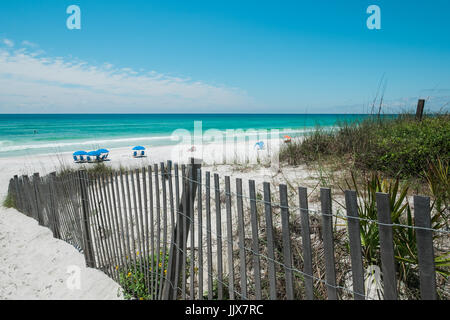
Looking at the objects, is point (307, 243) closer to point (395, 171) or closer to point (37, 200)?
point (395, 171)

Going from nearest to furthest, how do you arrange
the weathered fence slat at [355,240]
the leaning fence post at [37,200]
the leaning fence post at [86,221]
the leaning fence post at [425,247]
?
the leaning fence post at [425,247], the weathered fence slat at [355,240], the leaning fence post at [86,221], the leaning fence post at [37,200]

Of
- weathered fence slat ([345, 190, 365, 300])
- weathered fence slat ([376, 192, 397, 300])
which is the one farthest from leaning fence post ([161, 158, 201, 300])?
weathered fence slat ([376, 192, 397, 300])

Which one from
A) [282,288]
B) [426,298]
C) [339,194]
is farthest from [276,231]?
[426,298]

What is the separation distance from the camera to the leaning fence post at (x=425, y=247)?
132 cm

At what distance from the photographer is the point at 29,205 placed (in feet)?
23.5

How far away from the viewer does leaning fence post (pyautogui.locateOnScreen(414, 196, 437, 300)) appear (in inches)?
51.9

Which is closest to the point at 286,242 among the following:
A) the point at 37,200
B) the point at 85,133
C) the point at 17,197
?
the point at 37,200

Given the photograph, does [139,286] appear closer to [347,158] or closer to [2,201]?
[347,158]

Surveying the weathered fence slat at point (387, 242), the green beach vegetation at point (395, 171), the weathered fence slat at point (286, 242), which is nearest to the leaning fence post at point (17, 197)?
the green beach vegetation at point (395, 171)

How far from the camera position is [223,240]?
13.7 feet

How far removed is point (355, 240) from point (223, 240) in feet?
9.16

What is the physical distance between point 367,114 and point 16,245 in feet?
31.6

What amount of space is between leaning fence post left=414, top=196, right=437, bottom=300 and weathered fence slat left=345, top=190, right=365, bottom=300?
11.1 inches

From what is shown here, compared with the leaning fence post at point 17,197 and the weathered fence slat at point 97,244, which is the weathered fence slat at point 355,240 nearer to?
the weathered fence slat at point 97,244
